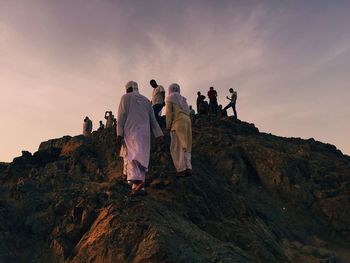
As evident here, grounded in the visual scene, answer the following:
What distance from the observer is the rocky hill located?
6.18 metres

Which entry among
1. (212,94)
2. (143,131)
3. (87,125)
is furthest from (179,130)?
(87,125)

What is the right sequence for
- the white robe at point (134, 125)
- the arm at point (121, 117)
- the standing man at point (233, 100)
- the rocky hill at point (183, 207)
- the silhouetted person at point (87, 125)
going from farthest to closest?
1. the silhouetted person at point (87, 125)
2. the standing man at point (233, 100)
3. the arm at point (121, 117)
4. the white robe at point (134, 125)
5. the rocky hill at point (183, 207)

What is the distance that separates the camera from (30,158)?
12.0 meters

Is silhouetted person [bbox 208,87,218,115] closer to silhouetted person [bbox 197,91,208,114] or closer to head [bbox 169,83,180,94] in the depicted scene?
silhouetted person [bbox 197,91,208,114]

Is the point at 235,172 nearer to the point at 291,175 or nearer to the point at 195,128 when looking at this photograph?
the point at 291,175

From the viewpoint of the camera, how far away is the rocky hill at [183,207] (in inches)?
243

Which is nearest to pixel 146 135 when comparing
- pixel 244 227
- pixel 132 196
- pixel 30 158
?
pixel 132 196

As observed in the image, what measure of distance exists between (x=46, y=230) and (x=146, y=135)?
8.86 feet

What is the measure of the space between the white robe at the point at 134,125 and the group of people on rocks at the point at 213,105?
11431 millimetres

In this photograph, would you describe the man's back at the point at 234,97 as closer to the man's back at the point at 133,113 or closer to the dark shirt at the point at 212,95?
the dark shirt at the point at 212,95

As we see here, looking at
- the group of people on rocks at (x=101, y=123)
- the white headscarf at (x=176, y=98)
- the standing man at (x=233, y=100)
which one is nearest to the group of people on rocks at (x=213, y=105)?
the standing man at (x=233, y=100)

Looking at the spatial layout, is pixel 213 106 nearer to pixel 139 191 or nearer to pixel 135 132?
pixel 135 132

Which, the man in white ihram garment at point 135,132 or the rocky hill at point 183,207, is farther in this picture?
the man in white ihram garment at point 135,132

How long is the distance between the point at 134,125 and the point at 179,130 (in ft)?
4.38
